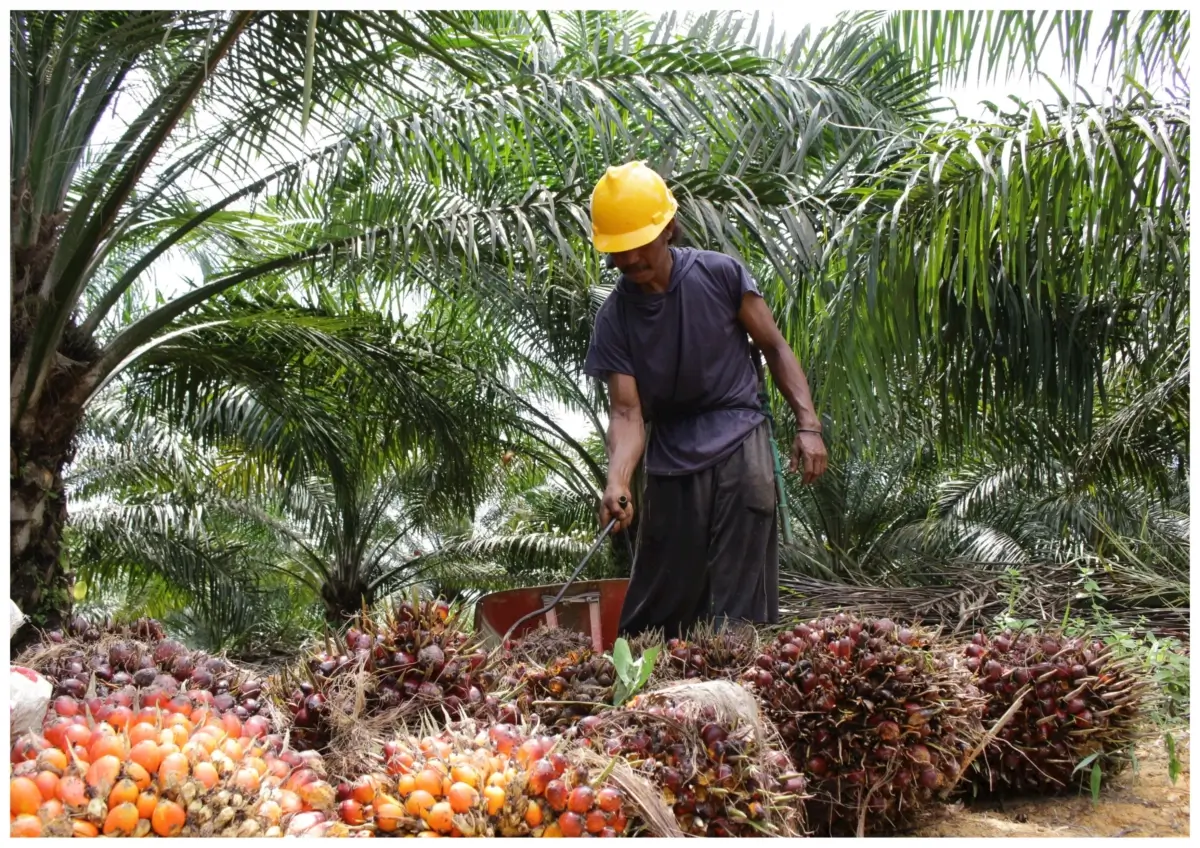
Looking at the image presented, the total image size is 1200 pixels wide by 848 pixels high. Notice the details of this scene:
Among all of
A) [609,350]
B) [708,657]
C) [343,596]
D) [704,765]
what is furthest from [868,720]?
[343,596]

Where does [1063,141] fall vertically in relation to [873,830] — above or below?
above

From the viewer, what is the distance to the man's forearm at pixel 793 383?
349 centimetres

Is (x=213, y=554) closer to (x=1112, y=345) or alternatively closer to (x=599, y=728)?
(x=1112, y=345)

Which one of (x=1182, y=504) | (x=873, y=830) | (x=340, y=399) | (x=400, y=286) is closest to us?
(x=873, y=830)

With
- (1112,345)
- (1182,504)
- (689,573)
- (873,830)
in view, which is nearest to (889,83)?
(1112,345)

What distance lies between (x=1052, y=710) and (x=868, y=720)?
71 cm

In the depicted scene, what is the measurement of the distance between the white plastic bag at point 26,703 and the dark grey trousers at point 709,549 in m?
1.96

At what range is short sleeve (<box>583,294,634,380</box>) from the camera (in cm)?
354

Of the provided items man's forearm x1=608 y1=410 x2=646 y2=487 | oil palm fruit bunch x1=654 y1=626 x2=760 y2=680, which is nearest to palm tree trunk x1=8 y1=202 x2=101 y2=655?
man's forearm x1=608 y1=410 x2=646 y2=487

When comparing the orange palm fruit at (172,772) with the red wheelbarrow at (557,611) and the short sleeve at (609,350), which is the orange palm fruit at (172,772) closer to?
the short sleeve at (609,350)

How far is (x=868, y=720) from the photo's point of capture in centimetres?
227

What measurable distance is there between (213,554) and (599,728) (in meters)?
11.9

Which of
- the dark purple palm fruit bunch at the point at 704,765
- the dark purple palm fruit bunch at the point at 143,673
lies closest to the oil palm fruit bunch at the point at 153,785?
the dark purple palm fruit bunch at the point at 143,673

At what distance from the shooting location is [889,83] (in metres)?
6.21
